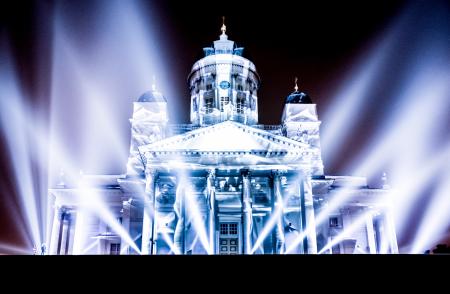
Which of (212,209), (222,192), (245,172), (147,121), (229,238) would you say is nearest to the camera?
(212,209)

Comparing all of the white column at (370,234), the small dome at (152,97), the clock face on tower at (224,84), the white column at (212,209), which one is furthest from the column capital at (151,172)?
the white column at (370,234)

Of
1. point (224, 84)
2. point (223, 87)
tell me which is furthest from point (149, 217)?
point (224, 84)

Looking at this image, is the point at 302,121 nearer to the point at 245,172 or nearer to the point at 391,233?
the point at 391,233

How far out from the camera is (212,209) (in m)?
28.4

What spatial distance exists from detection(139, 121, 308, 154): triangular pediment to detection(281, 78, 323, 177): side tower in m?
9.04

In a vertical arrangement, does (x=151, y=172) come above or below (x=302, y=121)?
below

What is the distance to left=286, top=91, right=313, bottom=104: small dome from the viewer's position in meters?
40.7

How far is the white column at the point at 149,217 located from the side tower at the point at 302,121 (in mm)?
14811

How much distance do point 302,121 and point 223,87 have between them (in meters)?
8.79

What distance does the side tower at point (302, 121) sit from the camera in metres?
39.1

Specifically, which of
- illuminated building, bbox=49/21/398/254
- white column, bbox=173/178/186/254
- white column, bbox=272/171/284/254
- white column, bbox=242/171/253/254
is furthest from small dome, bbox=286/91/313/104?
white column, bbox=173/178/186/254

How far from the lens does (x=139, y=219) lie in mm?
34375
